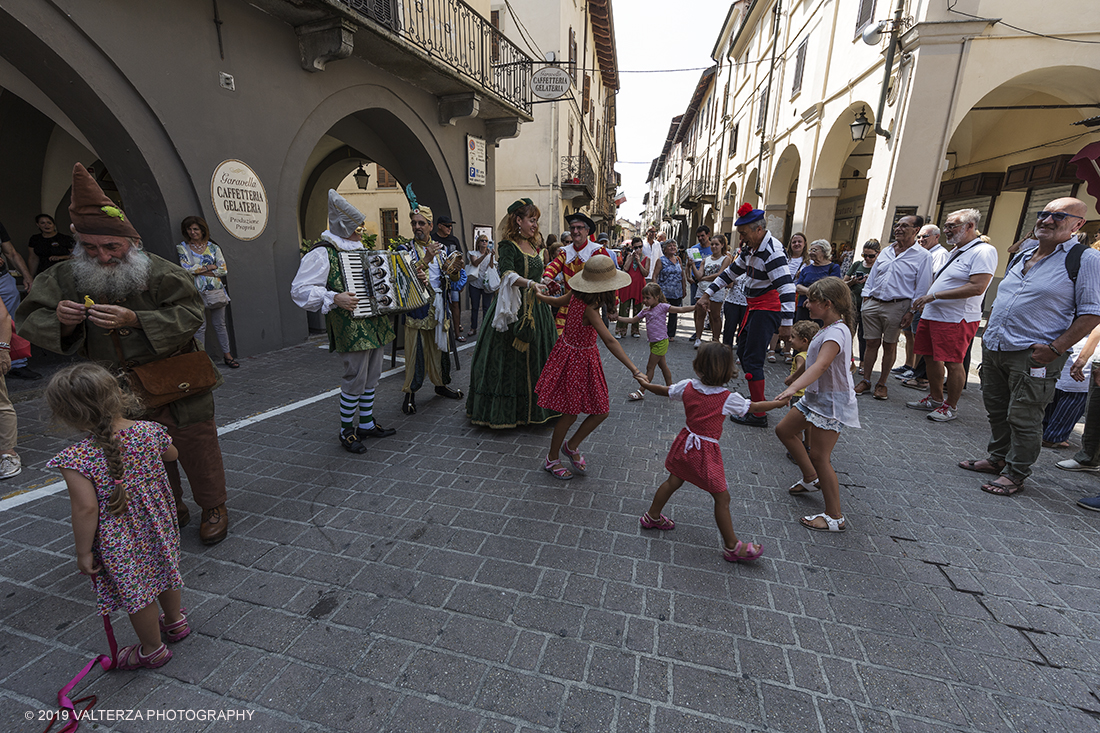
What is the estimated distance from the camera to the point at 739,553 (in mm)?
2703

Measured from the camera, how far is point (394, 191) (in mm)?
18250

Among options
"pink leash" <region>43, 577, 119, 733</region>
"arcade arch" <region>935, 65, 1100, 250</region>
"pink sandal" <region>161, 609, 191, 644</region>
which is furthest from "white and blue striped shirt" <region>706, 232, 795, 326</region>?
"arcade arch" <region>935, 65, 1100, 250</region>

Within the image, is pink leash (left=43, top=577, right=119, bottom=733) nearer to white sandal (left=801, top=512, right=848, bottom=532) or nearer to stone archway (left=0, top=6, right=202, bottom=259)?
white sandal (left=801, top=512, right=848, bottom=532)

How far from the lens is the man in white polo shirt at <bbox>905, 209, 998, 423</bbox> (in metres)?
4.72

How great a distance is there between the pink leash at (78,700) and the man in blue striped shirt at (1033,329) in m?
5.47

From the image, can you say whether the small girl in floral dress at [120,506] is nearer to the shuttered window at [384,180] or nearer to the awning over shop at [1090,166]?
the awning over shop at [1090,166]

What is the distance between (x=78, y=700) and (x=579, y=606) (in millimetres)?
2036

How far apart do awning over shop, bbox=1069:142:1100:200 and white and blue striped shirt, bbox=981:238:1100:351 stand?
2.68 ft

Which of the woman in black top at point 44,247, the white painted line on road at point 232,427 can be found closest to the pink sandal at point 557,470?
the white painted line on road at point 232,427

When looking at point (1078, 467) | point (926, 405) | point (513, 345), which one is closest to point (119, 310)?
point (513, 345)

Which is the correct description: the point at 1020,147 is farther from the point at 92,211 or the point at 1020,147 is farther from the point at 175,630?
the point at 175,630

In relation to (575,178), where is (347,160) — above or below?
below

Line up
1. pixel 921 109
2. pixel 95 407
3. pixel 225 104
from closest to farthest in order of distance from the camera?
pixel 95 407
pixel 225 104
pixel 921 109

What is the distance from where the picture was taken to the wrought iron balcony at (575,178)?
1908 centimetres
